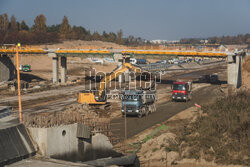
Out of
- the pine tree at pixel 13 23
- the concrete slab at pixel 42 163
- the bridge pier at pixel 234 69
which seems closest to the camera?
the concrete slab at pixel 42 163

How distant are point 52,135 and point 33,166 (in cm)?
244

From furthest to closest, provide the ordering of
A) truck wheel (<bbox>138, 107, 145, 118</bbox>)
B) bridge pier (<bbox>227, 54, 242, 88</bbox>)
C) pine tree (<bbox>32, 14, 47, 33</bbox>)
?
pine tree (<bbox>32, 14, 47, 33</bbox>) < bridge pier (<bbox>227, 54, 242, 88</bbox>) < truck wheel (<bbox>138, 107, 145, 118</bbox>)

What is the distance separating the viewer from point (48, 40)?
12900cm

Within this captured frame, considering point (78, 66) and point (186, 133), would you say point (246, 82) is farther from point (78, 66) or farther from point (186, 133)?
point (78, 66)

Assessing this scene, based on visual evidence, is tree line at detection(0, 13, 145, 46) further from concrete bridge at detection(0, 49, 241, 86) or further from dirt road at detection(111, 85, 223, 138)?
dirt road at detection(111, 85, 223, 138)

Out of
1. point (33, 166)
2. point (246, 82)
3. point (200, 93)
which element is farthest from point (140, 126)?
point (246, 82)

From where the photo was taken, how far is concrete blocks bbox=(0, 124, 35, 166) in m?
14.6

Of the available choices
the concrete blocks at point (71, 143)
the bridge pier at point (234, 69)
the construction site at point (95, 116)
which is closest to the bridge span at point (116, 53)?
the construction site at point (95, 116)

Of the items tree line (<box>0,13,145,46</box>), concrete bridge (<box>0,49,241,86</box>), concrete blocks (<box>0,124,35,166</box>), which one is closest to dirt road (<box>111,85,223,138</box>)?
concrete bridge (<box>0,49,241,86</box>)

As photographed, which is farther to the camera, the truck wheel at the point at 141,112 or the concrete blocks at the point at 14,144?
the truck wheel at the point at 141,112

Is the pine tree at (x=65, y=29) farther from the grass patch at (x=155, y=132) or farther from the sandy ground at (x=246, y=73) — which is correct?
the grass patch at (x=155, y=132)

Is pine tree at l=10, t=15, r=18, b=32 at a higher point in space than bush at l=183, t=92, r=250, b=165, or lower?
higher

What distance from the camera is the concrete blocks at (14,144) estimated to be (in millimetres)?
14577

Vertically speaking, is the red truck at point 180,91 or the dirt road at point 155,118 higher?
the red truck at point 180,91
